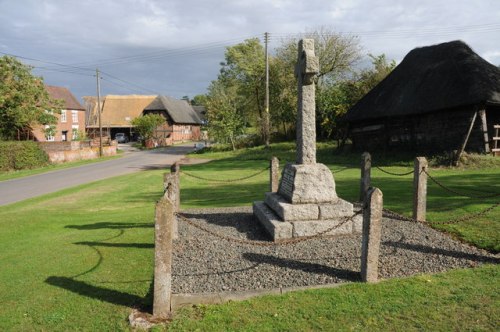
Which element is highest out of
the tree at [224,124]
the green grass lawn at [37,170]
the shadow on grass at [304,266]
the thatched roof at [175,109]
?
the thatched roof at [175,109]

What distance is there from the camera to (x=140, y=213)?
10.5 m

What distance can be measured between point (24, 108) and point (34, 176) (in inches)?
412

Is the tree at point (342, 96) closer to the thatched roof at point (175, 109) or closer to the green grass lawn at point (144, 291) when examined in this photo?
the green grass lawn at point (144, 291)

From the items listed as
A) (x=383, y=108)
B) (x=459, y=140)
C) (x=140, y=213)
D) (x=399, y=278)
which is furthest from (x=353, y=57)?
(x=399, y=278)

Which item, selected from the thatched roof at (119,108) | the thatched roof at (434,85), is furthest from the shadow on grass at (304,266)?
the thatched roof at (119,108)

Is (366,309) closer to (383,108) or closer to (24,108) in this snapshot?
(383,108)

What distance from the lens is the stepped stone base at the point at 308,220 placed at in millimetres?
7109

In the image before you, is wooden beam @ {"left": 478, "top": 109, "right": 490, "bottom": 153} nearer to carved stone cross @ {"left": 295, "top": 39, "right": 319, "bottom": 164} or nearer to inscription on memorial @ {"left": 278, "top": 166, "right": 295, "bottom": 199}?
carved stone cross @ {"left": 295, "top": 39, "right": 319, "bottom": 164}

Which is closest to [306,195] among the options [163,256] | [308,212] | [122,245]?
[308,212]

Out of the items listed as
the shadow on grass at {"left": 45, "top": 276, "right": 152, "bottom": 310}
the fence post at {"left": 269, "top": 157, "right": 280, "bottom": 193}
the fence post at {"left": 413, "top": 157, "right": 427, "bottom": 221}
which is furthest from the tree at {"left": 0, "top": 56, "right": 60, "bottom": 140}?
the fence post at {"left": 413, "top": 157, "right": 427, "bottom": 221}

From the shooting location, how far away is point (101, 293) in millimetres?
5258

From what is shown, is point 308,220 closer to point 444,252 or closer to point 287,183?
point 287,183

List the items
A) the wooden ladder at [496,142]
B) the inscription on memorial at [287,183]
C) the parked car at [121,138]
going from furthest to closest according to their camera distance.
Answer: the parked car at [121,138] → the wooden ladder at [496,142] → the inscription on memorial at [287,183]

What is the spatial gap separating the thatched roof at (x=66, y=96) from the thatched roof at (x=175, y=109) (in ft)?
33.1
